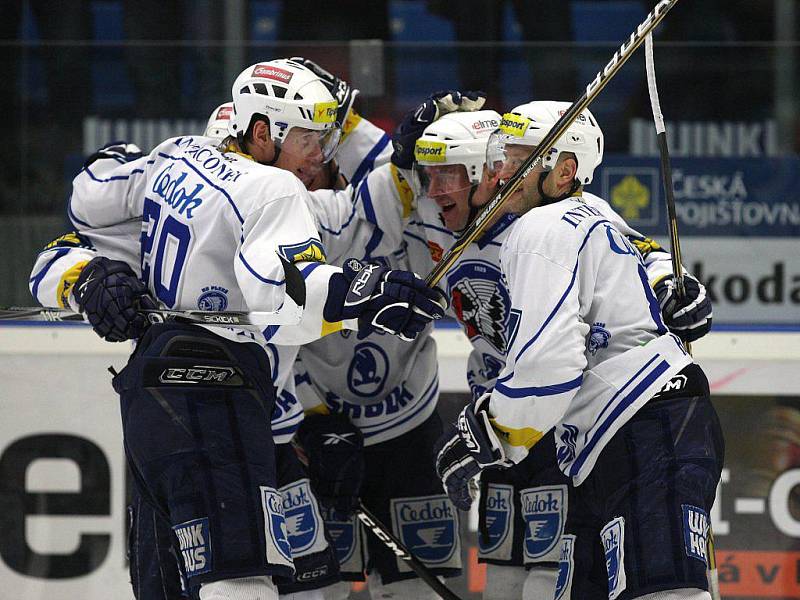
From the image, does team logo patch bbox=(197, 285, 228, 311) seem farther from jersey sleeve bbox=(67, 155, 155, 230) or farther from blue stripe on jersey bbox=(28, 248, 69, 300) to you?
blue stripe on jersey bbox=(28, 248, 69, 300)

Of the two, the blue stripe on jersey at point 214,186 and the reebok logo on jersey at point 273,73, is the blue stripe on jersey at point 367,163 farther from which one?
the blue stripe on jersey at point 214,186

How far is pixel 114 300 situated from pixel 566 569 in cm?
104

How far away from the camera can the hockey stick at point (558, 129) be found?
269cm

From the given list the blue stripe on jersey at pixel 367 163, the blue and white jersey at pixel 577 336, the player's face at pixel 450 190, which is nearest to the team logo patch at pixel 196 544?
the blue and white jersey at pixel 577 336

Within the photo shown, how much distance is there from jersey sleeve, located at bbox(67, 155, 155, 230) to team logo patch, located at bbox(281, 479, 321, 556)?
71 cm

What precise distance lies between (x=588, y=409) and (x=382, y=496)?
1.02 m

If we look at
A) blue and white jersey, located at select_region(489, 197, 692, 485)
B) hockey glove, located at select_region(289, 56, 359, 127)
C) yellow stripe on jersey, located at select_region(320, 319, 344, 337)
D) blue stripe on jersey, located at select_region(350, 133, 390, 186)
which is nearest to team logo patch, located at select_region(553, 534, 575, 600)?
blue and white jersey, located at select_region(489, 197, 692, 485)

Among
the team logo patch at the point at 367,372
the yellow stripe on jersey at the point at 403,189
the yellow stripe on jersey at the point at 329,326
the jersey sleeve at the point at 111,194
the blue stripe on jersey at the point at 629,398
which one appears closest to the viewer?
the blue stripe on jersey at the point at 629,398

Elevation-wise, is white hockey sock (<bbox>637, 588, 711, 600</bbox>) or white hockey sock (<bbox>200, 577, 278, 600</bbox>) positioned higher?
white hockey sock (<bbox>637, 588, 711, 600</bbox>)

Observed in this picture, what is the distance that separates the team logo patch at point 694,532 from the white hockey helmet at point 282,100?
1119 mm

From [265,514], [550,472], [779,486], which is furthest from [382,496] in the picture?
[779,486]

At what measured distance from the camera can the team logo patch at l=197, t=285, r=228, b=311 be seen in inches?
110

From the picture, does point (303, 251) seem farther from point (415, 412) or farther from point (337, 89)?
point (415, 412)

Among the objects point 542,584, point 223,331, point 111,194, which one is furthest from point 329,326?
point 542,584
